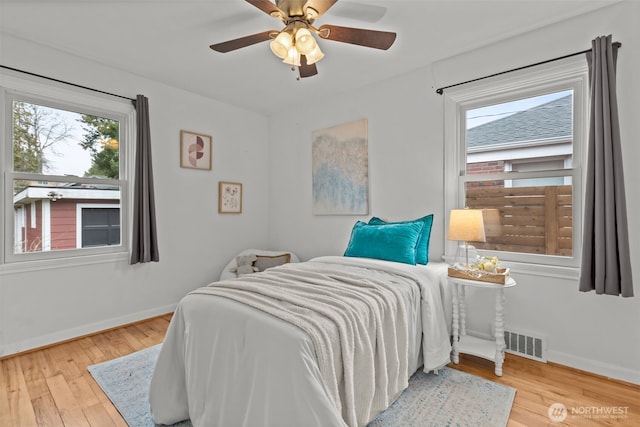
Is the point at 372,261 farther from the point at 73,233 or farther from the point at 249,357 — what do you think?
the point at 73,233

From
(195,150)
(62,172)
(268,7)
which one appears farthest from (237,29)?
(62,172)

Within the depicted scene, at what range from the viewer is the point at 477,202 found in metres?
2.72

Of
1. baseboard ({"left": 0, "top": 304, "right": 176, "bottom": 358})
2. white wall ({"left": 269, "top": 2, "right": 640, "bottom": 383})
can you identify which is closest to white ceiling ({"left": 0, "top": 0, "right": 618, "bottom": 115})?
white wall ({"left": 269, "top": 2, "right": 640, "bottom": 383})

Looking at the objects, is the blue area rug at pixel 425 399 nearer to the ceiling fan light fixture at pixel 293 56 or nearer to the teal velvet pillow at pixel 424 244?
the teal velvet pillow at pixel 424 244

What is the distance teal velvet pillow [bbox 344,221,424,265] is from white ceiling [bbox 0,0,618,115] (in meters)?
1.55

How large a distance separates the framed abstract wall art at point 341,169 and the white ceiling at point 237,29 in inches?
24.0

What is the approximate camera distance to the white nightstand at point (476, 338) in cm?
213

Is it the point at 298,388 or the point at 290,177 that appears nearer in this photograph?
Result: the point at 298,388

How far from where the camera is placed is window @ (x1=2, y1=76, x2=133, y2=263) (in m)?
2.55

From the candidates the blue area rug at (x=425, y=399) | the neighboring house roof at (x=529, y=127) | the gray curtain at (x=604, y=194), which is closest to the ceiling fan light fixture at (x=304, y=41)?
the neighboring house roof at (x=529, y=127)

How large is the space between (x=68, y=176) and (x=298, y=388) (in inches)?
116

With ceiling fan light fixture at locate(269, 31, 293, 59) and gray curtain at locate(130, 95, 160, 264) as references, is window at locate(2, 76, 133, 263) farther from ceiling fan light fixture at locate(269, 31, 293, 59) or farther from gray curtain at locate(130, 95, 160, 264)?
ceiling fan light fixture at locate(269, 31, 293, 59)

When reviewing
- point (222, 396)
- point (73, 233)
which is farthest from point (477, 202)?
point (73, 233)

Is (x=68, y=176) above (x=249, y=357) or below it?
above
